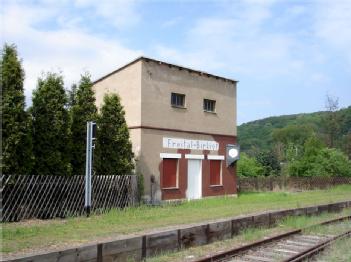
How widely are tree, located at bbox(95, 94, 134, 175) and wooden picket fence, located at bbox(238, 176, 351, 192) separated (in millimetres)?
13125

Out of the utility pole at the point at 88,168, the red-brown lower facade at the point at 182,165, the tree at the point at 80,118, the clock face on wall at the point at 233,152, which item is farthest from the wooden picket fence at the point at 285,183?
the utility pole at the point at 88,168

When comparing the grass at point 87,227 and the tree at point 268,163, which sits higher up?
the tree at point 268,163

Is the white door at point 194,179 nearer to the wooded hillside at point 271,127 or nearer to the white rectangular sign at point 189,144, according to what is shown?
the white rectangular sign at point 189,144

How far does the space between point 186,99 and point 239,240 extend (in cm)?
1262

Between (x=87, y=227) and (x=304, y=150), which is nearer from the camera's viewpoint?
(x=87, y=227)

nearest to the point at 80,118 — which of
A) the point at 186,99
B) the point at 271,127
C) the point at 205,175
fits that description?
the point at 186,99

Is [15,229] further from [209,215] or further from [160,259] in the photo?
[209,215]

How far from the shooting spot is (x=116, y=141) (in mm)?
19094

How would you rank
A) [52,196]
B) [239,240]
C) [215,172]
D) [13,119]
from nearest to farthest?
[239,240], [13,119], [52,196], [215,172]

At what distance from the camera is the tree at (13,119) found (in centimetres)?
1441

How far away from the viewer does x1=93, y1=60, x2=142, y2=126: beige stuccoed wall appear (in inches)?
850

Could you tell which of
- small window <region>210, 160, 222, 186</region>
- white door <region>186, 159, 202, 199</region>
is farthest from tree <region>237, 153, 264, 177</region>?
white door <region>186, 159, 202, 199</region>

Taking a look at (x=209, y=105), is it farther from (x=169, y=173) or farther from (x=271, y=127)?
(x=271, y=127)

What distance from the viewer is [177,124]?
2312 cm
